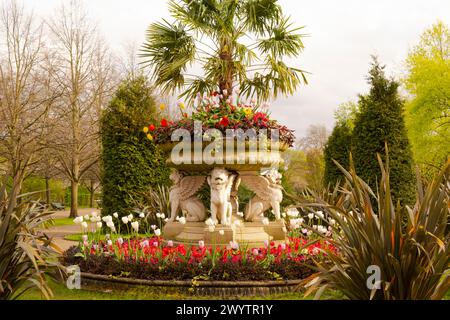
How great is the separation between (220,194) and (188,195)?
1.01m

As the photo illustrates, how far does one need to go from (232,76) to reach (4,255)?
6746 mm

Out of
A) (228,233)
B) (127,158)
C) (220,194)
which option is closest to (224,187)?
(220,194)

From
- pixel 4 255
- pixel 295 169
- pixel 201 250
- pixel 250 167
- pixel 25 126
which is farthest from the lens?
pixel 295 169

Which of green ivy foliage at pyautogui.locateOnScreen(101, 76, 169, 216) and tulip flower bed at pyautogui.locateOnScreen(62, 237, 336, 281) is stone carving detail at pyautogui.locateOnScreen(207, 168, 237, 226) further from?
green ivy foliage at pyautogui.locateOnScreen(101, 76, 169, 216)

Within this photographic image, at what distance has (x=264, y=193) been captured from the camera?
7.03m

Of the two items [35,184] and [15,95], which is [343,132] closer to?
[15,95]

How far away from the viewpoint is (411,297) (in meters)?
3.03

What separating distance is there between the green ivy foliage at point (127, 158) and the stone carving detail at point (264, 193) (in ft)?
16.3

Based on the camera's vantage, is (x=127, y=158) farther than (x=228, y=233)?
Yes

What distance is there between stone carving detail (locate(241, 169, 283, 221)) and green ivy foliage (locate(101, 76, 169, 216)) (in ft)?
16.3

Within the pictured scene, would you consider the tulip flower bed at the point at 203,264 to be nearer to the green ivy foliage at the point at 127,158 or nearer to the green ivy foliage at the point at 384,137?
the green ivy foliage at the point at 384,137

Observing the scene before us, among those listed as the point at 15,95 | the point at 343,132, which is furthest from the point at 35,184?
the point at 343,132

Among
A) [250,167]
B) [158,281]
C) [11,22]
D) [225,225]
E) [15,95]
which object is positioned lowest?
[158,281]

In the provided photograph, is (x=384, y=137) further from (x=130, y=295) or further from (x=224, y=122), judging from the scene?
(x=130, y=295)
